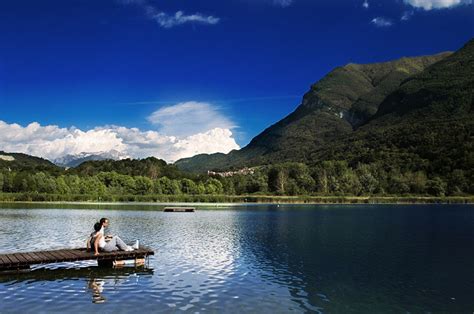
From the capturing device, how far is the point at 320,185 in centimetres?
18100

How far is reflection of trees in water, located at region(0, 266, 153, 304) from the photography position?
2314cm

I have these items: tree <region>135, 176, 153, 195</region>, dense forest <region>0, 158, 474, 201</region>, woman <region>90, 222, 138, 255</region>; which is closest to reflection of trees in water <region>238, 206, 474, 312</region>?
woman <region>90, 222, 138, 255</region>

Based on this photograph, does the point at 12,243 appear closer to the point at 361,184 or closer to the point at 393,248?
the point at 393,248

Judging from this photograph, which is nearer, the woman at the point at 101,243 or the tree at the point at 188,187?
the woman at the point at 101,243

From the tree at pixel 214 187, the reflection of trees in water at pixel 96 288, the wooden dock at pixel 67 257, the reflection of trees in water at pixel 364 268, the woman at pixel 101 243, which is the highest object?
the tree at pixel 214 187

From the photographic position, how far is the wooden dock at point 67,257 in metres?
25.1

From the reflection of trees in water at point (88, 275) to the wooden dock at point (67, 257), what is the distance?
1.77 feet

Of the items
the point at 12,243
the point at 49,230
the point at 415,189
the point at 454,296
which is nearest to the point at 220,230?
the point at 49,230

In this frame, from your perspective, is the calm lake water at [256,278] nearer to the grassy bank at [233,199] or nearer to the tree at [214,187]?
the grassy bank at [233,199]

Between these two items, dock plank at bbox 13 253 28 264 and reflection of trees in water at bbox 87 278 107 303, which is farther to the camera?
dock plank at bbox 13 253 28 264

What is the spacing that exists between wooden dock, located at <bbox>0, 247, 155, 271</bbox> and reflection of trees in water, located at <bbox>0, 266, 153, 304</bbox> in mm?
539

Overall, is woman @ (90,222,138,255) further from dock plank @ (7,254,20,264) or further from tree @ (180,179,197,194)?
tree @ (180,179,197,194)

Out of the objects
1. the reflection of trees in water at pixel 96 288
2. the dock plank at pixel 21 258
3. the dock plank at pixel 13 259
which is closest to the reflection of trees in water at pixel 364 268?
the reflection of trees in water at pixel 96 288

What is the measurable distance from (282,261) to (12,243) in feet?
71.3
